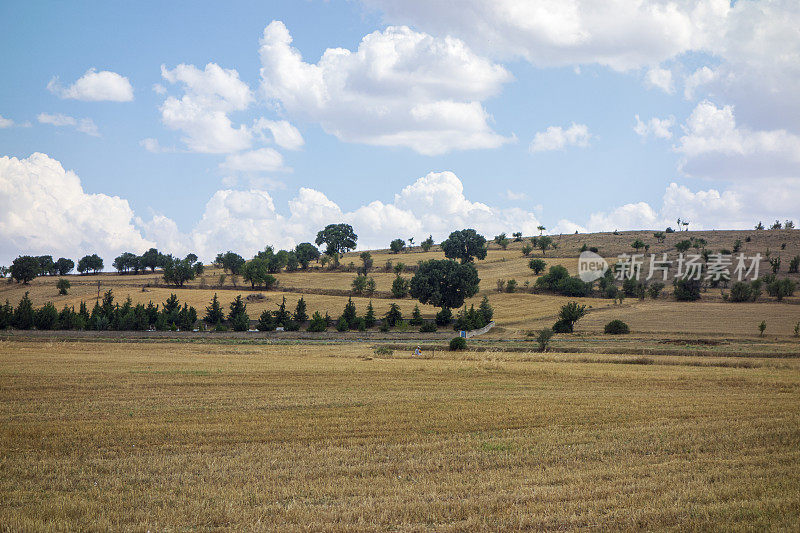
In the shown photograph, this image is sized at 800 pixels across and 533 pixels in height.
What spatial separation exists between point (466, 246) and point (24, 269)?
101396 mm

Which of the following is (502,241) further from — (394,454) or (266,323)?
(394,454)

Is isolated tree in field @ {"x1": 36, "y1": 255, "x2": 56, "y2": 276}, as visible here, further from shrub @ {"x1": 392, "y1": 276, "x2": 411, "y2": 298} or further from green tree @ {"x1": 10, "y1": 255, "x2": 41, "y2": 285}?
shrub @ {"x1": 392, "y1": 276, "x2": 411, "y2": 298}

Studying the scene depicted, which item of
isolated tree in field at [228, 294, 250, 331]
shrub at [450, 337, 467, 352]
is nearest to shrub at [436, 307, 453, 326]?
isolated tree in field at [228, 294, 250, 331]

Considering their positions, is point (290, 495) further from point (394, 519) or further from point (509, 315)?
point (509, 315)

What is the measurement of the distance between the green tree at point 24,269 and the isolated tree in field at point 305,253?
61412mm

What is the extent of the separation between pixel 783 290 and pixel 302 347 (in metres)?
75.8

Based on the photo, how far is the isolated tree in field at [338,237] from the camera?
18238cm

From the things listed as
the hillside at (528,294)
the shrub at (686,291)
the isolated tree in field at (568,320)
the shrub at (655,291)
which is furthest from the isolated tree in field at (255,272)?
the shrub at (686,291)

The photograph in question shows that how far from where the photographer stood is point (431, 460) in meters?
14.1

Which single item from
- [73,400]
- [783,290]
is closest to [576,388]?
[73,400]

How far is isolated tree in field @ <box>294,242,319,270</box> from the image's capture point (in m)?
160

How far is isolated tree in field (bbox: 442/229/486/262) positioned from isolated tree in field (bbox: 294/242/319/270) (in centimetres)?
3921

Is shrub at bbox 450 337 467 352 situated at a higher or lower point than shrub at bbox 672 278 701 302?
lower

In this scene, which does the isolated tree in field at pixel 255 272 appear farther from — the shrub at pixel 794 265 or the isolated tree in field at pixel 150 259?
the shrub at pixel 794 265
